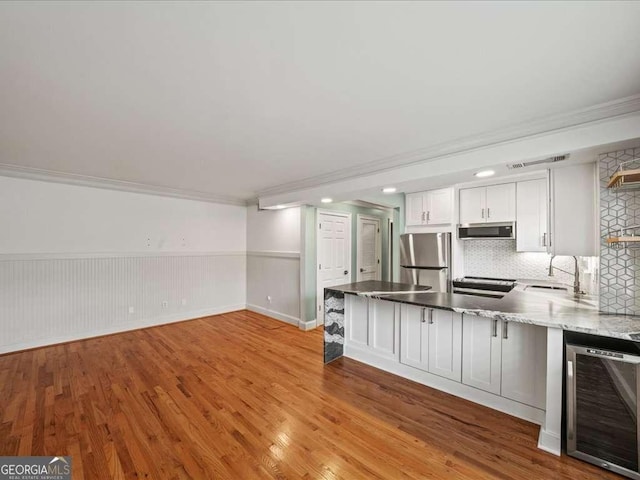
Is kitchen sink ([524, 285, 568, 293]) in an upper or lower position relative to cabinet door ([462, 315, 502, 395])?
upper

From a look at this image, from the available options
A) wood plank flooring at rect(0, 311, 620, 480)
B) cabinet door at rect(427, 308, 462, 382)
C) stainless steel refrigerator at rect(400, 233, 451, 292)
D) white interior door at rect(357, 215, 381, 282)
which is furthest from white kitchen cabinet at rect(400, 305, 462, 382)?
white interior door at rect(357, 215, 381, 282)

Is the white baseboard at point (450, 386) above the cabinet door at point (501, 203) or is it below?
below

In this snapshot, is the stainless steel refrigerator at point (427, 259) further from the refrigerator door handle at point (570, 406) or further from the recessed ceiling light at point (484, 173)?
the refrigerator door handle at point (570, 406)

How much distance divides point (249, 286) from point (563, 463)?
544cm

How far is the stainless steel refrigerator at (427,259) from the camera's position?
4488mm

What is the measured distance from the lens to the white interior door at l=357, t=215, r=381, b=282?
236 inches

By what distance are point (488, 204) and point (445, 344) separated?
2.49 m

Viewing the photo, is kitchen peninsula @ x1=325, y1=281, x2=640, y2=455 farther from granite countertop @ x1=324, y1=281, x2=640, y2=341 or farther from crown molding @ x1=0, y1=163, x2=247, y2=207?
crown molding @ x1=0, y1=163, x2=247, y2=207

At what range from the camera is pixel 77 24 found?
131 centimetres

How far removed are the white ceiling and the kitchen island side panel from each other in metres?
1.92

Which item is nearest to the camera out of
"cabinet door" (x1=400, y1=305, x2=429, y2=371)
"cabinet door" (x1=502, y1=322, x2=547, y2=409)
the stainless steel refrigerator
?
"cabinet door" (x1=502, y1=322, x2=547, y2=409)

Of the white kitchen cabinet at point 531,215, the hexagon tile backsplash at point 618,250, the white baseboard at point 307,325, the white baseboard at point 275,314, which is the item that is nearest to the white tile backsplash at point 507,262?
the white kitchen cabinet at point 531,215

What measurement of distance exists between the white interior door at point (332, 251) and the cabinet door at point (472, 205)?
209 centimetres

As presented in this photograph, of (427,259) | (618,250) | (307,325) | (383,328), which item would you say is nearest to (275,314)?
(307,325)
